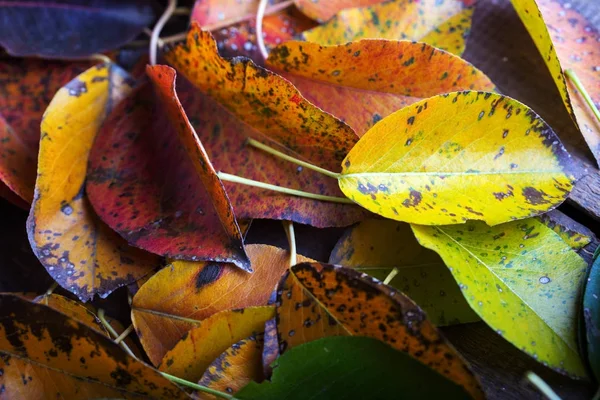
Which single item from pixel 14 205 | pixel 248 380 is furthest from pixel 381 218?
pixel 14 205

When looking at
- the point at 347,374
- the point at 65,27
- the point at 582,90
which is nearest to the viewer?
the point at 347,374

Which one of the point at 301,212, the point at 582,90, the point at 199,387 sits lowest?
the point at 199,387

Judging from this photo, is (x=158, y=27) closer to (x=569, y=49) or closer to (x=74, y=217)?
(x=74, y=217)

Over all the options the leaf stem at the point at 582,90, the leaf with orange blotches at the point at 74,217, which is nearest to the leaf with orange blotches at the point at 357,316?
the leaf with orange blotches at the point at 74,217

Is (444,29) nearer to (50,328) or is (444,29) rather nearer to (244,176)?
(244,176)

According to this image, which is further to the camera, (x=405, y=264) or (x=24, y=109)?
(x=24, y=109)

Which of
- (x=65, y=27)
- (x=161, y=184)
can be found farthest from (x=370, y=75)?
(x=65, y=27)

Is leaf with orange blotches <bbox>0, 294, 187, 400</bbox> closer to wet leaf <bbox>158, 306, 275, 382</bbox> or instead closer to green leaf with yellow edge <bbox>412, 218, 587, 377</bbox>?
wet leaf <bbox>158, 306, 275, 382</bbox>
